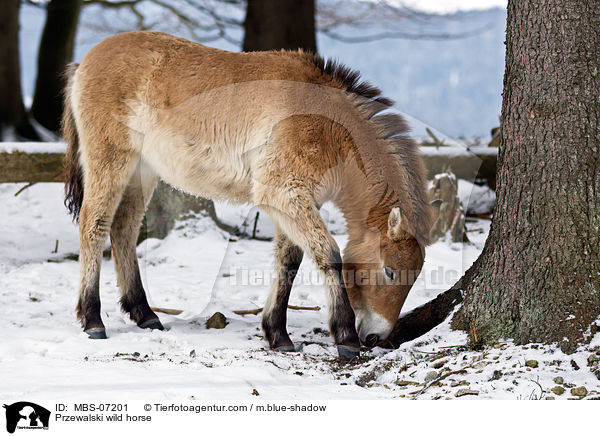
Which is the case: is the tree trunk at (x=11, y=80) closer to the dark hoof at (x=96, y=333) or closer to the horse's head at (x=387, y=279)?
the dark hoof at (x=96, y=333)

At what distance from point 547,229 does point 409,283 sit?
3.33ft

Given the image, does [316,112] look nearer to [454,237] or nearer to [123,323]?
[123,323]

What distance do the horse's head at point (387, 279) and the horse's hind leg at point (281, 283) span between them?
0.69m

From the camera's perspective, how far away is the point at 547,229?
374 cm

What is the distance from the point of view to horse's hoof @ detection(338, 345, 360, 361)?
4195 mm

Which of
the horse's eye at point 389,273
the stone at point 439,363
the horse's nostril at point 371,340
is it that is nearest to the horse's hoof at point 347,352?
the horse's nostril at point 371,340

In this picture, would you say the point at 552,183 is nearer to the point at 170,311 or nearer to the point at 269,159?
the point at 269,159

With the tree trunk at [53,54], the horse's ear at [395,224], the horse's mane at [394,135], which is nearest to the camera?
the horse's ear at [395,224]

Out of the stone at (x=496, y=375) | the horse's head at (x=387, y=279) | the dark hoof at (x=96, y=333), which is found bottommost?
the dark hoof at (x=96, y=333)

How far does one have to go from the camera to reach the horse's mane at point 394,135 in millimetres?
4398

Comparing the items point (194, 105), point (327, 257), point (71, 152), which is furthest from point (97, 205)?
point (327, 257)

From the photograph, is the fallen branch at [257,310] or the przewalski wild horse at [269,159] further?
the fallen branch at [257,310]

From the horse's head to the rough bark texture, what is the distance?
23.0 inches

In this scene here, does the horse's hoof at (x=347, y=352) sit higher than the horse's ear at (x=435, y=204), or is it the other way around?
the horse's ear at (x=435, y=204)
